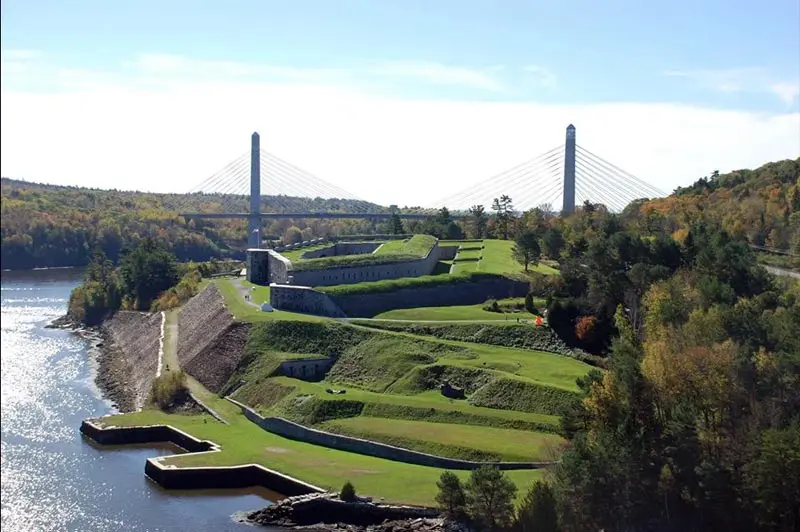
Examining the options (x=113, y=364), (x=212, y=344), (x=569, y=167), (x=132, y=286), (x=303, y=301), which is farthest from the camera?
(x=569, y=167)

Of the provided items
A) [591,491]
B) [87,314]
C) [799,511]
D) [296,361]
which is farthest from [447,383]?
[87,314]

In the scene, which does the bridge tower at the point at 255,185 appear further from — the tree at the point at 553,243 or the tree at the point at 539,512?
the tree at the point at 539,512

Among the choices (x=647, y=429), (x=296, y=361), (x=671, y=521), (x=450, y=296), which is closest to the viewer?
(x=671, y=521)

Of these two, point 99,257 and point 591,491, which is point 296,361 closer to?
point 591,491

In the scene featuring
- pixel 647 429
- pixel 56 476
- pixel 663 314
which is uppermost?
pixel 663 314

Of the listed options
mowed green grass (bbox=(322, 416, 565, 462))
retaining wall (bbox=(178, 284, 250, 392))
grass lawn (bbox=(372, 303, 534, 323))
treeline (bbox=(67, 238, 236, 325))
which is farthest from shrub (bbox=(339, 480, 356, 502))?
treeline (bbox=(67, 238, 236, 325))

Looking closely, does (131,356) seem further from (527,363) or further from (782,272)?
(782,272)

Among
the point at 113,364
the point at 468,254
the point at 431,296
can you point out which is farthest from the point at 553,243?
the point at 113,364
